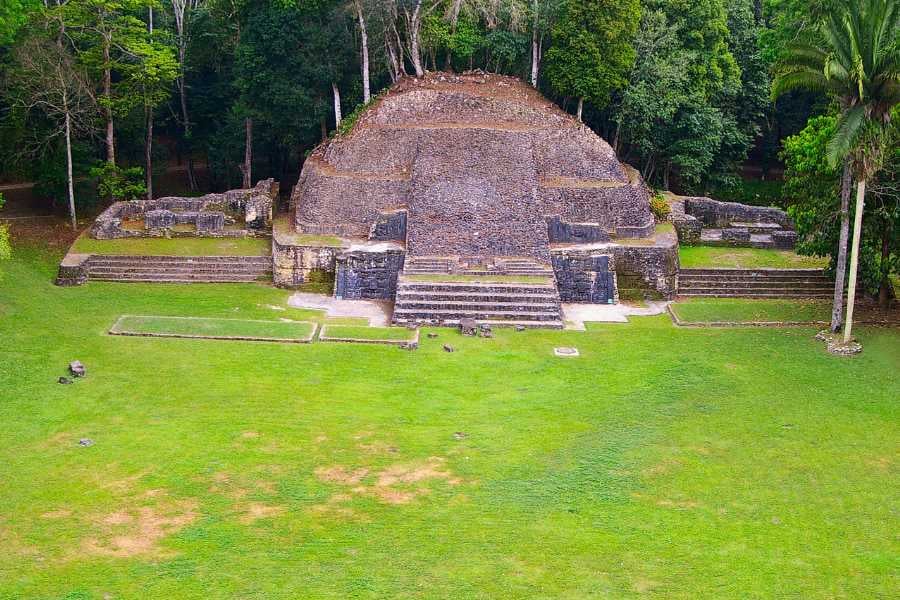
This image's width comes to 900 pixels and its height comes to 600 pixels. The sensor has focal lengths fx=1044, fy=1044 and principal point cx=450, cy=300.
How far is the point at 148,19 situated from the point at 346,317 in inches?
890

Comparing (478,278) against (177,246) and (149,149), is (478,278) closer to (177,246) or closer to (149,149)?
(177,246)

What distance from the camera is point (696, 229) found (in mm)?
29656

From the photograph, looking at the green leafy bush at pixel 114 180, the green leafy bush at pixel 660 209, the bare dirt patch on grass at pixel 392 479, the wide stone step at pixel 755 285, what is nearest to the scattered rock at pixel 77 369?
the bare dirt patch on grass at pixel 392 479

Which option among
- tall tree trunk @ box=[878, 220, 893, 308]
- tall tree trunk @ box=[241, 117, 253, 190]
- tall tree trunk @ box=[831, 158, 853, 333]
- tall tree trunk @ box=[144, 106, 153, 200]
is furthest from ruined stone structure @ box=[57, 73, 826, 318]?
tall tree trunk @ box=[144, 106, 153, 200]

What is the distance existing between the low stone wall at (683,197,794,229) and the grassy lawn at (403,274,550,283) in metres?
8.73

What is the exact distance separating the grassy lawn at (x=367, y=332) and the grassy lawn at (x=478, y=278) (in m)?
2.00

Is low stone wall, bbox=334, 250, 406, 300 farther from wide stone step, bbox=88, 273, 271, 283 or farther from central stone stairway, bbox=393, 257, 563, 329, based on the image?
wide stone step, bbox=88, 273, 271, 283

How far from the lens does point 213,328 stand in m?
22.2

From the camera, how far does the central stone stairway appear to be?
23.6m

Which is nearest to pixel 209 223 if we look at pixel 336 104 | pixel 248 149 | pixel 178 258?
pixel 178 258

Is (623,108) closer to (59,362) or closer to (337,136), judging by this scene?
(337,136)

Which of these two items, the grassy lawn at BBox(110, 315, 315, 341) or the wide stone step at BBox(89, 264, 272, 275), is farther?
the wide stone step at BBox(89, 264, 272, 275)

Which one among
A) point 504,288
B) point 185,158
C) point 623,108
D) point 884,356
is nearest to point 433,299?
point 504,288

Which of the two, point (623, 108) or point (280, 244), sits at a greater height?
point (623, 108)
